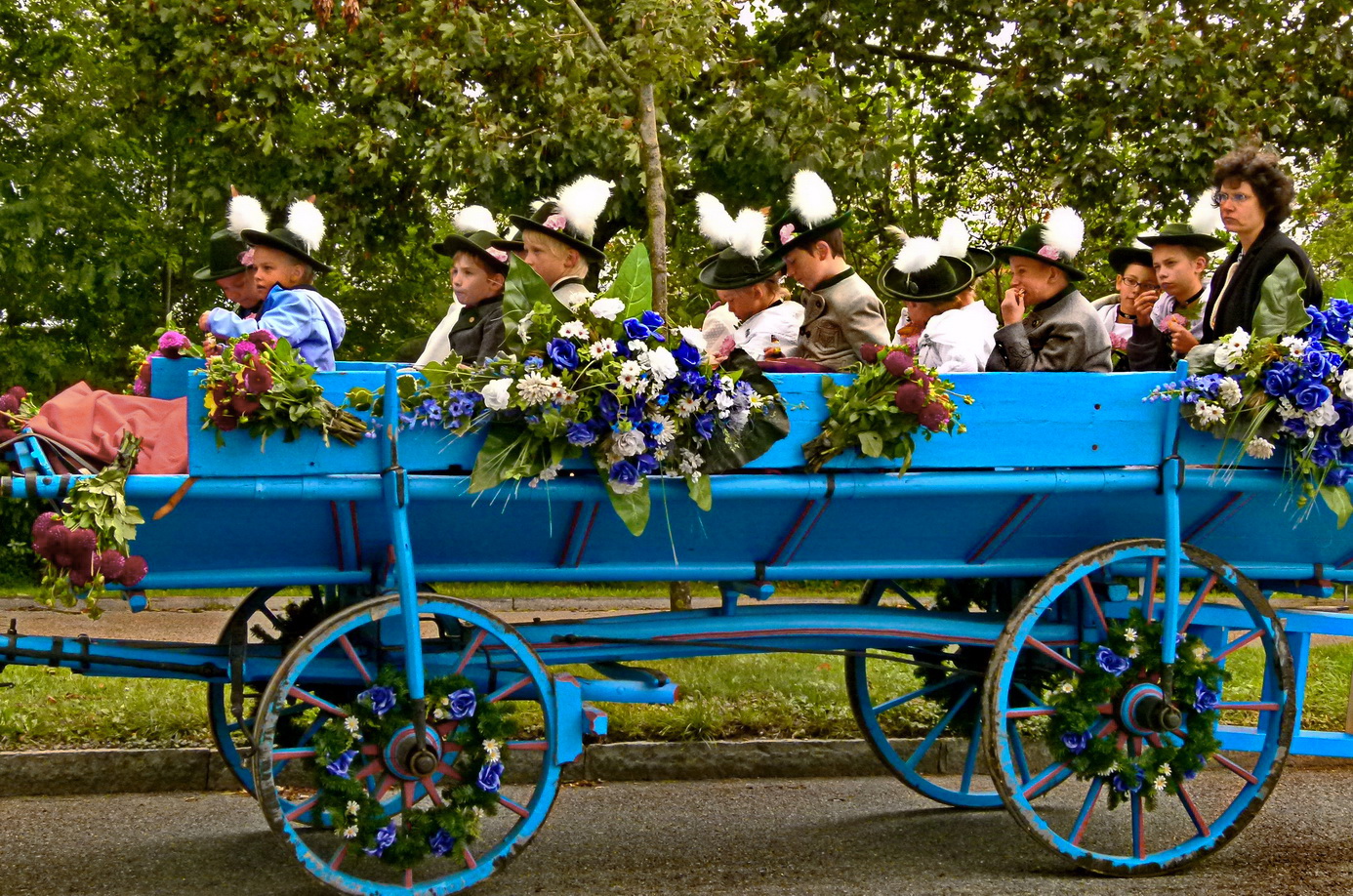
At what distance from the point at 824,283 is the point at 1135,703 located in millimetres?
1820

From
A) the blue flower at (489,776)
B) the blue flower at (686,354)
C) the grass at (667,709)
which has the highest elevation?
the blue flower at (686,354)

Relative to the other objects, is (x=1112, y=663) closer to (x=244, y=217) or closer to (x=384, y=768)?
(x=384, y=768)

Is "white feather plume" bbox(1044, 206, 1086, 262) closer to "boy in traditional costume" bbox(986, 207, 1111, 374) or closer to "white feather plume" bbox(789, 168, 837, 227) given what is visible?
"boy in traditional costume" bbox(986, 207, 1111, 374)

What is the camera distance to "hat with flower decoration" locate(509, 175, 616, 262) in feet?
15.6

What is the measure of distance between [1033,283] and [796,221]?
2.95 feet

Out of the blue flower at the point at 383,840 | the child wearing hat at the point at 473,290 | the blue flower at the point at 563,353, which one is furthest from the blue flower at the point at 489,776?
the child wearing hat at the point at 473,290

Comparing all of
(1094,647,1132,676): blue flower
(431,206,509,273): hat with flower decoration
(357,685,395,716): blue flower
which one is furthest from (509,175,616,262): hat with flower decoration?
(1094,647,1132,676): blue flower

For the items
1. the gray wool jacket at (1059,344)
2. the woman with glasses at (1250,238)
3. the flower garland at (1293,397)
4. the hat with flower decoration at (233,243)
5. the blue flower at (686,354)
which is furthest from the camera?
the hat with flower decoration at (233,243)

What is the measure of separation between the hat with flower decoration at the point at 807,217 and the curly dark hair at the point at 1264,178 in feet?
4.33

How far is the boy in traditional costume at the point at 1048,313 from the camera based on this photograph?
15.2 ft

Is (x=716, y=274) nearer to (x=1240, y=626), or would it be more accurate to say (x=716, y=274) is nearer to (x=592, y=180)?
(x=592, y=180)

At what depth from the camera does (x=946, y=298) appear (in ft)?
16.6

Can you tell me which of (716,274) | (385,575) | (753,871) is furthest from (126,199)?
(753,871)

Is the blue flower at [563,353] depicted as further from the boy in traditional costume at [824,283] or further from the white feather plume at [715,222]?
the white feather plume at [715,222]
